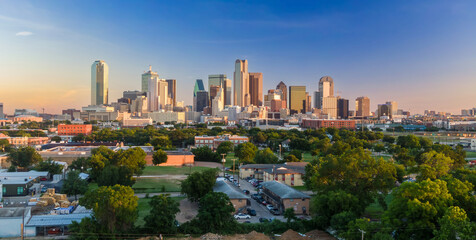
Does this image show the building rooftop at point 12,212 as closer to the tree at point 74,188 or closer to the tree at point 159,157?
the tree at point 74,188

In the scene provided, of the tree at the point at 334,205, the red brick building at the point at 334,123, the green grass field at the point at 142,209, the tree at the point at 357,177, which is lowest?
the green grass field at the point at 142,209

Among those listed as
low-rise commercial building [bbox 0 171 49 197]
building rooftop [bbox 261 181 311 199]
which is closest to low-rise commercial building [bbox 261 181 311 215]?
building rooftop [bbox 261 181 311 199]

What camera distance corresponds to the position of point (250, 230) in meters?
16.9

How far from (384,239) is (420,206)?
2435mm

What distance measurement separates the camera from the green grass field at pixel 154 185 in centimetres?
2663

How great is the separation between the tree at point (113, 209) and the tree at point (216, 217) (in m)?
3.20

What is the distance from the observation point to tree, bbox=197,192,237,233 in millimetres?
16797

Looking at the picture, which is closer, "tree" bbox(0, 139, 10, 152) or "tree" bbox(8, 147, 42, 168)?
"tree" bbox(8, 147, 42, 168)

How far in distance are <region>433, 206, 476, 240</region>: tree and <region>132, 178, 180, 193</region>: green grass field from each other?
18.3 m

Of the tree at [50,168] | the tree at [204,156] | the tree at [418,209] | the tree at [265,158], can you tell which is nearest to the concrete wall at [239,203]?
the tree at [418,209]

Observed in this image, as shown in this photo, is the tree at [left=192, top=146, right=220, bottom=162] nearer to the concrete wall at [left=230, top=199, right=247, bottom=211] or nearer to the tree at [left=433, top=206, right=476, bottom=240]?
the concrete wall at [left=230, top=199, right=247, bottom=211]

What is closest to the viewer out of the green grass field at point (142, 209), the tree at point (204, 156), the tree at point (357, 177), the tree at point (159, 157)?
the green grass field at point (142, 209)

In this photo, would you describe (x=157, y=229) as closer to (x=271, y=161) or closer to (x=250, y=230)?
(x=250, y=230)

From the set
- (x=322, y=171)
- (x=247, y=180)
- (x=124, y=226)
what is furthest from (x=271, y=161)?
(x=124, y=226)
